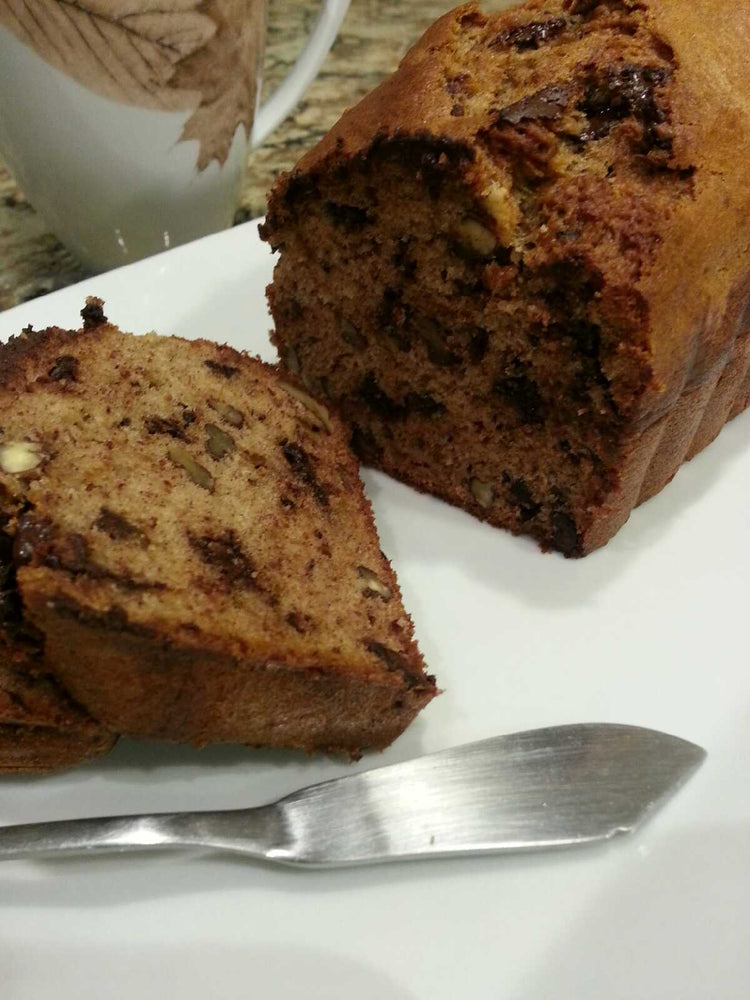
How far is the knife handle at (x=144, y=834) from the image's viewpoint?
3.84ft

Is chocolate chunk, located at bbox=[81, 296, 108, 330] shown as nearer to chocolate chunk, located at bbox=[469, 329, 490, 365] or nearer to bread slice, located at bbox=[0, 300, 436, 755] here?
bread slice, located at bbox=[0, 300, 436, 755]

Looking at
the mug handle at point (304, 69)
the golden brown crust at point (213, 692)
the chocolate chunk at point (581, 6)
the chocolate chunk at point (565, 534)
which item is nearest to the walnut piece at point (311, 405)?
the chocolate chunk at point (565, 534)

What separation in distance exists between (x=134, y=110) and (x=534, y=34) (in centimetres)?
90

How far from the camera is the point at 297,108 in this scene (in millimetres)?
3215

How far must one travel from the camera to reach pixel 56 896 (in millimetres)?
1195

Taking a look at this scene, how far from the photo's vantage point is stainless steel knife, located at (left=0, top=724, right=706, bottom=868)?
1202 millimetres

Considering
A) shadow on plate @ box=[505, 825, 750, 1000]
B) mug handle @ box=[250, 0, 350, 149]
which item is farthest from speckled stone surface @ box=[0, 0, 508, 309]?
shadow on plate @ box=[505, 825, 750, 1000]

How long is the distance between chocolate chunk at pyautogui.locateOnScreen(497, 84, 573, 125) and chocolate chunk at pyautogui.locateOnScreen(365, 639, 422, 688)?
0.88m

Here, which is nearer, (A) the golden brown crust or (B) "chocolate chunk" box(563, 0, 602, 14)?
(A) the golden brown crust

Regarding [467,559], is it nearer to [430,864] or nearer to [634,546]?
[634,546]

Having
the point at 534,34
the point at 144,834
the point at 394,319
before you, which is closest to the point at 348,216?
the point at 394,319

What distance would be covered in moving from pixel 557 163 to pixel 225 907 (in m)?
1.26

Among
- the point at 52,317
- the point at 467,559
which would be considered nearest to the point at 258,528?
the point at 467,559

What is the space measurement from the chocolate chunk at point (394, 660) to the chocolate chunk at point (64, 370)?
0.71m
